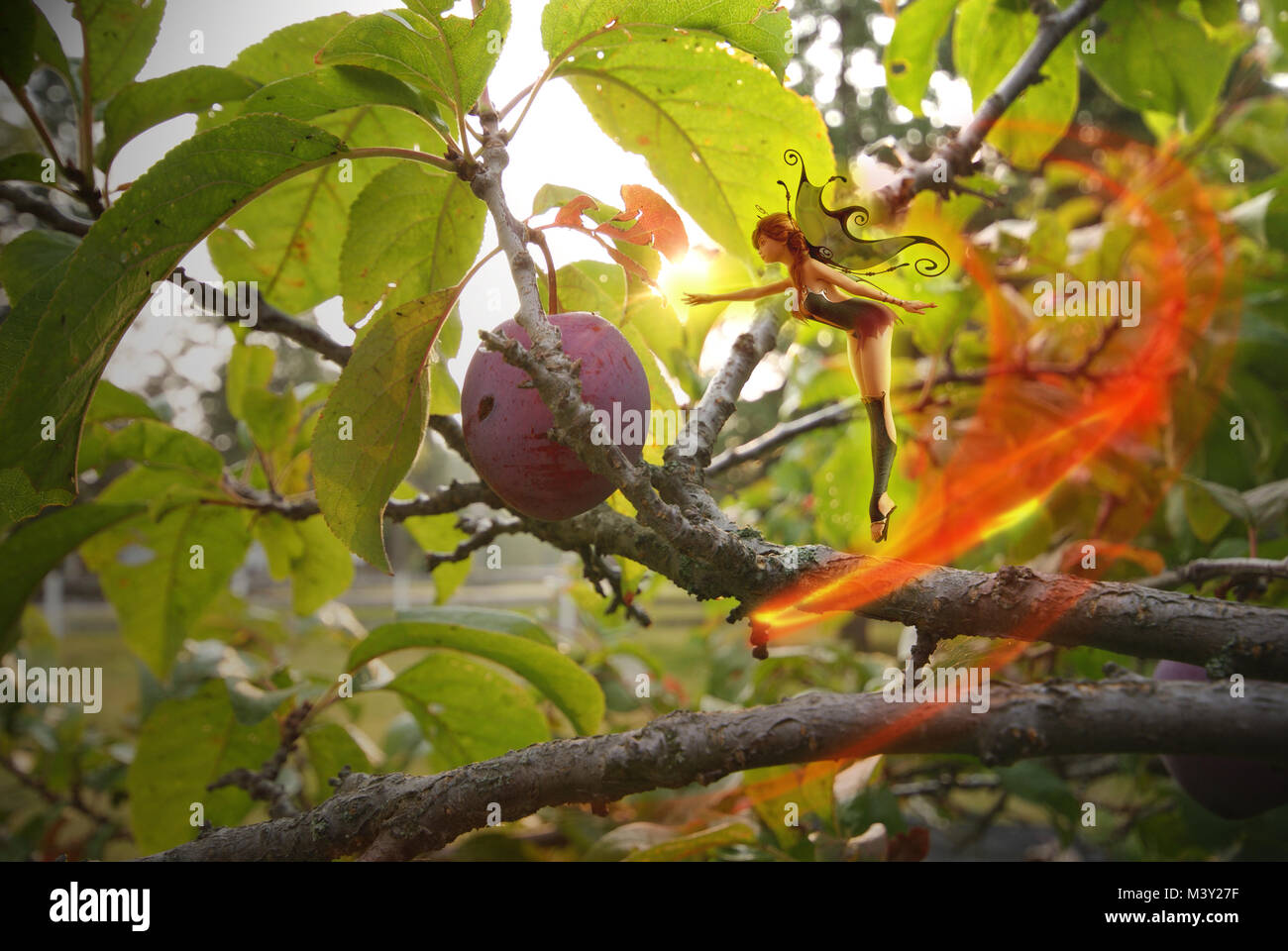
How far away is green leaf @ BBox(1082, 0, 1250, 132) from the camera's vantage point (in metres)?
0.89

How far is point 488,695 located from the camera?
0.74m

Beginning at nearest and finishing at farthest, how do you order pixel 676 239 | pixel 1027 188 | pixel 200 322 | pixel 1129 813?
pixel 676 239
pixel 200 322
pixel 1129 813
pixel 1027 188

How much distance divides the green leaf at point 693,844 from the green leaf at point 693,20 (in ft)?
1.99

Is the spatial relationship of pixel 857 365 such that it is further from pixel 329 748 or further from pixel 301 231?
pixel 329 748

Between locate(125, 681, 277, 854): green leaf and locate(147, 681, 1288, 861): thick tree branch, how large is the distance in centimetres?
51

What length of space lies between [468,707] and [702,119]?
1.81 feet

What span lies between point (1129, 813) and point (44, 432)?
1.60m

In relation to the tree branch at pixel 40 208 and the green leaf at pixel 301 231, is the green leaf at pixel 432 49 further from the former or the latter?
the tree branch at pixel 40 208

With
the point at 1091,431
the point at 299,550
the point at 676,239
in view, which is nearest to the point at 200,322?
the point at 299,550

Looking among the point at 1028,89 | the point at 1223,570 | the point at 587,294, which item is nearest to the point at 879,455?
the point at 587,294

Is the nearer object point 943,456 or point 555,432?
point 555,432

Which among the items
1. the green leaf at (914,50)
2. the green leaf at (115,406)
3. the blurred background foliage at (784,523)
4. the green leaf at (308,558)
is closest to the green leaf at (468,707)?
the blurred background foliage at (784,523)

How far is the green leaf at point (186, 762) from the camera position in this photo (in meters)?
0.89
